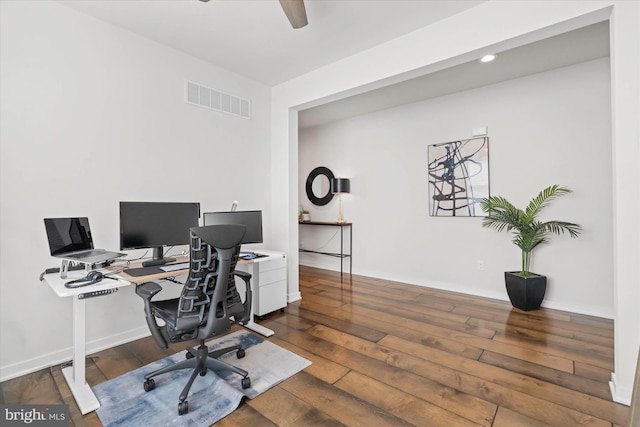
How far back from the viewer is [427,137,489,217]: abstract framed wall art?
13.1 feet

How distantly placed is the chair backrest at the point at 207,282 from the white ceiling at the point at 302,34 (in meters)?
1.81

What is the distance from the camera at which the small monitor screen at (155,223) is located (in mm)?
2469

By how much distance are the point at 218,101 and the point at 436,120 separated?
9.69ft

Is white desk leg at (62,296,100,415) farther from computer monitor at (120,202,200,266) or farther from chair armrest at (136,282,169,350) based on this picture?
computer monitor at (120,202,200,266)

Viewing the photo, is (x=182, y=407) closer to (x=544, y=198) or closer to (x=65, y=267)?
(x=65, y=267)

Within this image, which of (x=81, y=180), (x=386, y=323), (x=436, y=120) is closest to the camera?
(x=81, y=180)

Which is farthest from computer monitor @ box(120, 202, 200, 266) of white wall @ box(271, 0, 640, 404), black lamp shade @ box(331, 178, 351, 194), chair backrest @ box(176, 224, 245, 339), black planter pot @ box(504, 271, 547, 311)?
black planter pot @ box(504, 271, 547, 311)

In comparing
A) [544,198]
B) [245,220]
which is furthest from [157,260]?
[544,198]

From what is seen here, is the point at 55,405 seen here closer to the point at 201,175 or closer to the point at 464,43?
the point at 201,175

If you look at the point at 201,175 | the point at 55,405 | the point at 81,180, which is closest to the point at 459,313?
the point at 201,175

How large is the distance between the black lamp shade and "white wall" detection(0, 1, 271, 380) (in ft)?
7.49

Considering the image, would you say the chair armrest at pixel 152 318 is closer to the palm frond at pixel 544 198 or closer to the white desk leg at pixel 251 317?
the white desk leg at pixel 251 317

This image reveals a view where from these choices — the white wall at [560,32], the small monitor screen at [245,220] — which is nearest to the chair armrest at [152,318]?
the small monitor screen at [245,220]

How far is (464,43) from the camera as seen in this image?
246 centimetres
